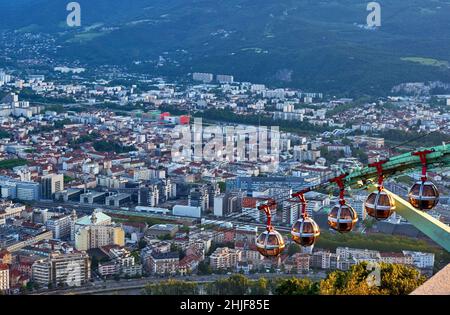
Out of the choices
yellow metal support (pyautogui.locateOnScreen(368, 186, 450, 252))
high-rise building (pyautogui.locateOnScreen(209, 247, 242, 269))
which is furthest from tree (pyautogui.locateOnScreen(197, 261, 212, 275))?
yellow metal support (pyautogui.locateOnScreen(368, 186, 450, 252))

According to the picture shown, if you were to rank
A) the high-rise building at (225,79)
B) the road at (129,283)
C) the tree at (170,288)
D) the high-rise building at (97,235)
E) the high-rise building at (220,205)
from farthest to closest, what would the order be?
1. the high-rise building at (225,79)
2. the high-rise building at (220,205)
3. the high-rise building at (97,235)
4. the road at (129,283)
5. the tree at (170,288)

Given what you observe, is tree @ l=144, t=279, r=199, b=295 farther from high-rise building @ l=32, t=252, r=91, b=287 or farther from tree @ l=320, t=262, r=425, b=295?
tree @ l=320, t=262, r=425, b=295

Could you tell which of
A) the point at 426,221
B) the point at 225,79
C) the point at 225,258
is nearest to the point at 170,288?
the point at 225,258

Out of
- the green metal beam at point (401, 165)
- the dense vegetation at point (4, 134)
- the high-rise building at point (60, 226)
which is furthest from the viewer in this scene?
the dense vegetation at point (4, 134)

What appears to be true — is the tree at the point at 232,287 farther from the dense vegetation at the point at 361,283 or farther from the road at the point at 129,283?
the dense vegetation at the point at 361,283

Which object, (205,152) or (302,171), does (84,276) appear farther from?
(205,152)

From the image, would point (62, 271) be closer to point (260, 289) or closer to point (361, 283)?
point (260, 289)

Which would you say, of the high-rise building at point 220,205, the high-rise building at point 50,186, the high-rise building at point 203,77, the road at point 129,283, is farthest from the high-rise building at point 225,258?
the high-rise building at point 203,77
